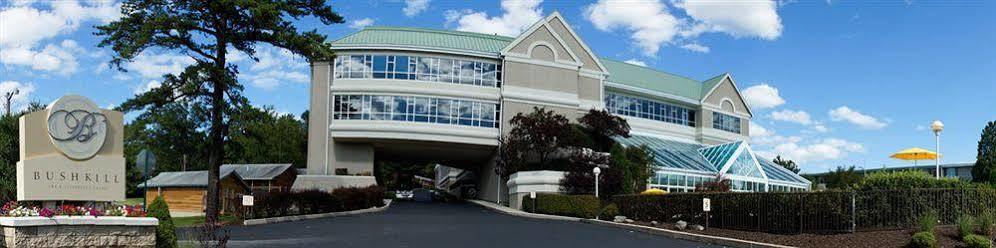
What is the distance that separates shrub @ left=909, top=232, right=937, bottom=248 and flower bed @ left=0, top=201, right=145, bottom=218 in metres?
14.7

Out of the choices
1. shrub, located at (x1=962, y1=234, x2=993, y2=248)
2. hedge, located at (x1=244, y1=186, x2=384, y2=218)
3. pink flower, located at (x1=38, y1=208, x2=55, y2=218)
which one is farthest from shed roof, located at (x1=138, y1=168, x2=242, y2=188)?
shrub, located at (x1=962, y1=234, x2=993, y2=248)

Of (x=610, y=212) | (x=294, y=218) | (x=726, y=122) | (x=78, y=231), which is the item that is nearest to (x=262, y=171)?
(x=294, y=218)

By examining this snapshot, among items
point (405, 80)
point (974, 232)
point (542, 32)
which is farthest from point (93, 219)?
point (542, 32)

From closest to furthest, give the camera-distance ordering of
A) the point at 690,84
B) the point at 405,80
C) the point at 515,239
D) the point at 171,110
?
the point at 515,239 → the point at 171,110 → the point at 405,80 → the point at 690,84

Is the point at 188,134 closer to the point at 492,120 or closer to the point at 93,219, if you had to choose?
the point at 93,219

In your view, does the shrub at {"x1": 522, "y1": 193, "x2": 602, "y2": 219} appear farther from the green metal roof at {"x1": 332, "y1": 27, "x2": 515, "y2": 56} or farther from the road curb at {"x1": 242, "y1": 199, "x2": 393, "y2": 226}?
the green metal roof at {"x1": 332, "y1": 27, "x2": 515, "y2": 56}

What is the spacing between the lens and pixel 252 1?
24.7 meters

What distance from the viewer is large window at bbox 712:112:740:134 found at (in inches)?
2381

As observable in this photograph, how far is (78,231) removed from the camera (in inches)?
491

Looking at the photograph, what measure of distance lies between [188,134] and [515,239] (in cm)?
1450

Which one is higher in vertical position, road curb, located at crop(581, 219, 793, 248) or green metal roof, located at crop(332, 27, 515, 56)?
green metal roof, located at crop(332, 27, 515, 56)

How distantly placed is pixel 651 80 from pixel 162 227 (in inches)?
1932

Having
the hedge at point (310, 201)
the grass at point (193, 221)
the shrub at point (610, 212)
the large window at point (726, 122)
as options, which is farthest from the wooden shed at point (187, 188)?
the large window at point (726, 122)

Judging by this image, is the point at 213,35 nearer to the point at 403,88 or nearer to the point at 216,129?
the point at 216,129
